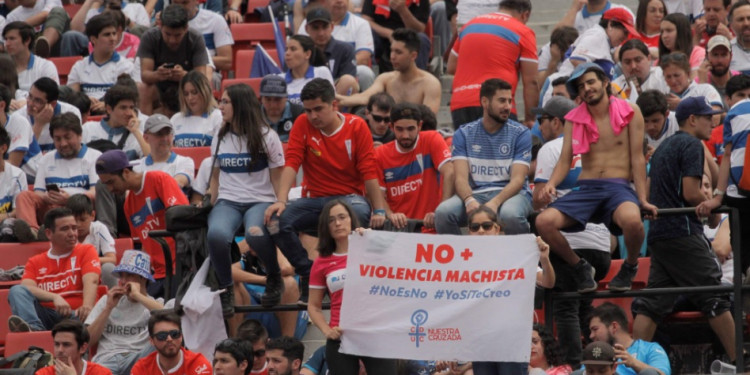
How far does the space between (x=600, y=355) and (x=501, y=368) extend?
73cm

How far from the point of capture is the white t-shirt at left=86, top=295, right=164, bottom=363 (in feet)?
37.8

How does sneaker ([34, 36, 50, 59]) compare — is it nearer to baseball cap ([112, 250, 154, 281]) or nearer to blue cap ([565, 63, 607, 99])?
baseball cap ([112, 250, 154, 281])

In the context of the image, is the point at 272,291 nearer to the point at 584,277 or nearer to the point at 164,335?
the point at 164,335

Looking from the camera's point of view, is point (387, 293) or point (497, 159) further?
point (497, 159)

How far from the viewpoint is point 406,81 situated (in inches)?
553

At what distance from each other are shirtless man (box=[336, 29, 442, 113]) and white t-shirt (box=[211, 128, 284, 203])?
2.98 meters

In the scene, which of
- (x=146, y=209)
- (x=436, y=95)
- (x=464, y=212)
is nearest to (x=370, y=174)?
(x=464, y=212)

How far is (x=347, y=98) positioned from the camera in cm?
1433

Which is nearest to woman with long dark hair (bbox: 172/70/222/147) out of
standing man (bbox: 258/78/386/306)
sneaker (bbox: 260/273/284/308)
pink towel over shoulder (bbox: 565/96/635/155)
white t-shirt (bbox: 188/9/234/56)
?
white t-shirt (bbox: 188/9/234/56)

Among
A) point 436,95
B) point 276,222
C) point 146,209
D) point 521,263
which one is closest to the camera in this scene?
point 521,263

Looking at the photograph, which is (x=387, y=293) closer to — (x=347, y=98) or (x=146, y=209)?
(x=146, y=209)

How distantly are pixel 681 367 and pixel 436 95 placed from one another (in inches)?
154

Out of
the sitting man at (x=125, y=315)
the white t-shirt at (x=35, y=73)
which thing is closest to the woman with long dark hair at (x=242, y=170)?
the sitting man at (x=125, y=315)

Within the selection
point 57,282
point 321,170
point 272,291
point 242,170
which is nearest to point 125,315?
point 57,282
